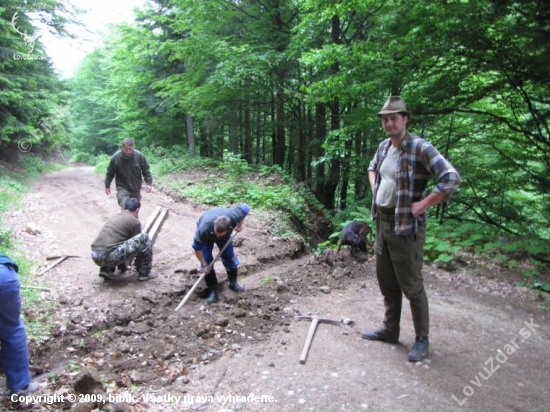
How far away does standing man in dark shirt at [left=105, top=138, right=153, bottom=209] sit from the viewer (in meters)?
7.52

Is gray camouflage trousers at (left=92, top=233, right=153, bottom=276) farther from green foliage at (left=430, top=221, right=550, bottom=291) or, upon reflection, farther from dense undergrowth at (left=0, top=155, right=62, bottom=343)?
green foliage at (left=430, top=221, right=550, bottom=291)

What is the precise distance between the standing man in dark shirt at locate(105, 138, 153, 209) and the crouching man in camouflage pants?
4.72 feet

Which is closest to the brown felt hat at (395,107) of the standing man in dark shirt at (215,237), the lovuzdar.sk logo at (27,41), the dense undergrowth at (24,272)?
the standing man in dark shirt at (215,237)

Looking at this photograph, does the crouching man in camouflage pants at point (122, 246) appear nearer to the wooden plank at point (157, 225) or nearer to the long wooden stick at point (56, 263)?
the long wooden stick at point (56, 263)

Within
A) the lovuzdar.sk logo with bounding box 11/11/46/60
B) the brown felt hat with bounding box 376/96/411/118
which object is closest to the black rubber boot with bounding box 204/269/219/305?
the brown felt hat with bounding box 376/96/411/118

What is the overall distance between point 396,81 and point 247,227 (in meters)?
4.46

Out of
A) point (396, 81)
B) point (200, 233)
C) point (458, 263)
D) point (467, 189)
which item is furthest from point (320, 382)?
point (467, 189)

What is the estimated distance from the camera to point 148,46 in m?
17.6

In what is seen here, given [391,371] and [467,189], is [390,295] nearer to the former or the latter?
[391,371]

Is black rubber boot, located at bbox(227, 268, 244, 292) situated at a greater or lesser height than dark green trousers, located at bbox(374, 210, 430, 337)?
lesser

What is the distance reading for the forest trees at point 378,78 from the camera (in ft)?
19.7

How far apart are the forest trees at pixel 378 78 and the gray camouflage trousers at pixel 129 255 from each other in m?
4.90

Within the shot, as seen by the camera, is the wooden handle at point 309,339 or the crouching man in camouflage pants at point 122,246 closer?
the wooden handle at point 309,339

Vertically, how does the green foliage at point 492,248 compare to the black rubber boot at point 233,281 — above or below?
above
